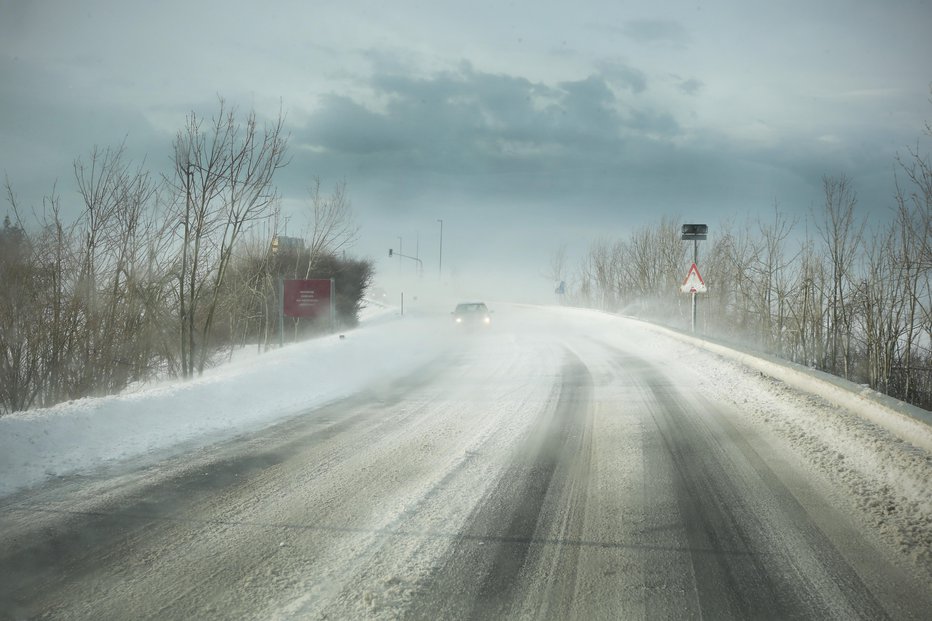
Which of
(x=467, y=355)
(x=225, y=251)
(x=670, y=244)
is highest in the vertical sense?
(x=670, y=244)

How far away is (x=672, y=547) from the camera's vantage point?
359cm

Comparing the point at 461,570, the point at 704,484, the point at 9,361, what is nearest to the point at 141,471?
the point at 461,570

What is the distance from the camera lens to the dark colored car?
28.4 metres

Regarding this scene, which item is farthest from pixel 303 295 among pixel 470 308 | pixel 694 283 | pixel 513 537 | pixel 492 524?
pixel 470 308

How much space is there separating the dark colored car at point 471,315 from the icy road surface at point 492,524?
823 inches

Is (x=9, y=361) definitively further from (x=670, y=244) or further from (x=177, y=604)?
(x=670, y=244)

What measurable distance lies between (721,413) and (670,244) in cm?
4047

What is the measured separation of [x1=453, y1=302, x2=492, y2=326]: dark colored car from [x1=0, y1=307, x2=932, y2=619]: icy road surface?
20904 millimetres

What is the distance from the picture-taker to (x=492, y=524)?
155 inches

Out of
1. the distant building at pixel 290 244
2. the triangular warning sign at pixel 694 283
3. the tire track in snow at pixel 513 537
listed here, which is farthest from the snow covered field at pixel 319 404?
the distant building at pixel 290 244

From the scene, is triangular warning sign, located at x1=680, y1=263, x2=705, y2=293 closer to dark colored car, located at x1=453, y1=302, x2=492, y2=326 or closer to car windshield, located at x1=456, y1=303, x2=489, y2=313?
dark colored car, located at x1=453, y1=302, x2=492, y2=326

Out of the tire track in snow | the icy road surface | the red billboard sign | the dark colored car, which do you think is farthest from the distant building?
the tire track in snow

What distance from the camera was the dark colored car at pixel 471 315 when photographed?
93.3 feet

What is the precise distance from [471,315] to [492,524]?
80.9 feet
